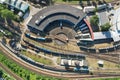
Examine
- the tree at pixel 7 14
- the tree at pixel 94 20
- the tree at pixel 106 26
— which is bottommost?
the tree at pixel 106 26

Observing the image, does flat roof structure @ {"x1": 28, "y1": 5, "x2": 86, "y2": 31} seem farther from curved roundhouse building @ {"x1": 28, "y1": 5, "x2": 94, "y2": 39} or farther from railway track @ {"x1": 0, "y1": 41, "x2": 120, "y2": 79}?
railway track @ {"x1": 0, "y1": 41, "x2": 120, "y2": 79}

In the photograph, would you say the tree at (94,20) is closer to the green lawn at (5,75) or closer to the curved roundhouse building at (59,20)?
the curved roundhouse building at (59,20)

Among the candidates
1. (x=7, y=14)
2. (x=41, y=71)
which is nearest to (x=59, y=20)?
(x=7, y=14)

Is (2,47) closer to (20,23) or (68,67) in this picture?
(20,23)

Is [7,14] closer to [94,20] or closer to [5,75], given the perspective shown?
[5,75]

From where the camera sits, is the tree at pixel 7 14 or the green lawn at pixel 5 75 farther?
the green lawn at pixel 5 75

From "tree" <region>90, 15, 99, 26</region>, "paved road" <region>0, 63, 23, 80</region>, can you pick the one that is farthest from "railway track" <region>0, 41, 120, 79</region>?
"tree" <region>90, 15, 99, 26</region>

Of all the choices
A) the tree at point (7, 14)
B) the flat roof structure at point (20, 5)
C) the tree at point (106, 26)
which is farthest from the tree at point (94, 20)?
the tree at point (7, 14)

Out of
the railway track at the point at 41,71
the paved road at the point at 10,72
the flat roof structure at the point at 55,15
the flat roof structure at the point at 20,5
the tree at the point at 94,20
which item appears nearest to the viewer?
the tree at the point at 94,20
